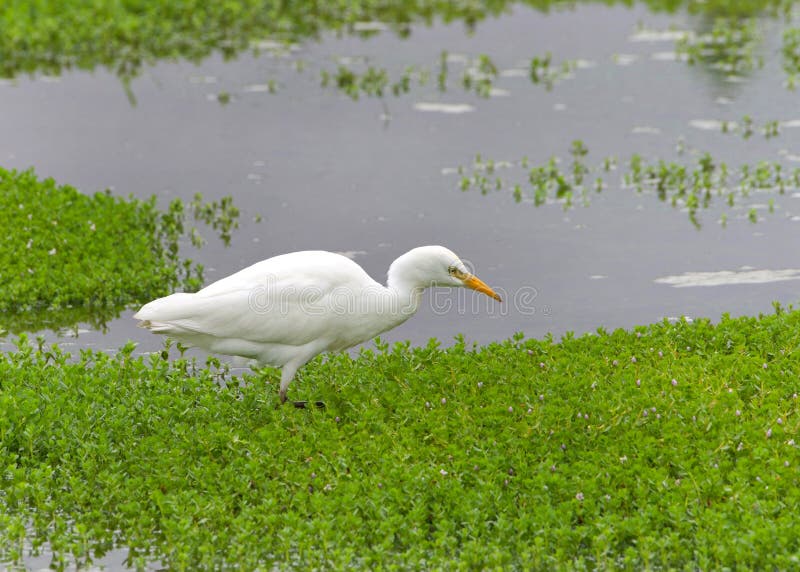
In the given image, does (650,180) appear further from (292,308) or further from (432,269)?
(292,308)

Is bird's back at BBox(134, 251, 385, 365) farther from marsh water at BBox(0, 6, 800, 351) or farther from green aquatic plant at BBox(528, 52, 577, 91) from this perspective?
green aquatic plant at BBox(528, 52, 577, 91)

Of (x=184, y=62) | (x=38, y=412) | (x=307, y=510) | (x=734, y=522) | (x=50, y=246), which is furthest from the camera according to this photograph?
(x=184, y=62)

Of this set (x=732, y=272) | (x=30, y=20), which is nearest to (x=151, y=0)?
(x=30, y=20)

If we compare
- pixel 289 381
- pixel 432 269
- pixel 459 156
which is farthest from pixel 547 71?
pixel 289 381

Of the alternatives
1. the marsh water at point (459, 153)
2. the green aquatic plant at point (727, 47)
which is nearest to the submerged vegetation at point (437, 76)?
the marsh water at point (459, 153)

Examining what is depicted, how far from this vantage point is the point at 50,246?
12.5 metres

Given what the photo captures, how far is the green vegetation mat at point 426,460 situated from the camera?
6930 mm

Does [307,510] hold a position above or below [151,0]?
below

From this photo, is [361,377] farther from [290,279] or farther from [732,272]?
[732,272]

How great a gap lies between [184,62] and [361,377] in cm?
1459

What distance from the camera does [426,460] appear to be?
7.80 m

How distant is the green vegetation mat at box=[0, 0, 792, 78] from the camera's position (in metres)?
22.2

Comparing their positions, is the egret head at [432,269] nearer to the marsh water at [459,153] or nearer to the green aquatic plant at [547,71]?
the marsh water at [459,153]

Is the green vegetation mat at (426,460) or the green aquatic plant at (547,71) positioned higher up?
the green aquatic plant at (547,71)
